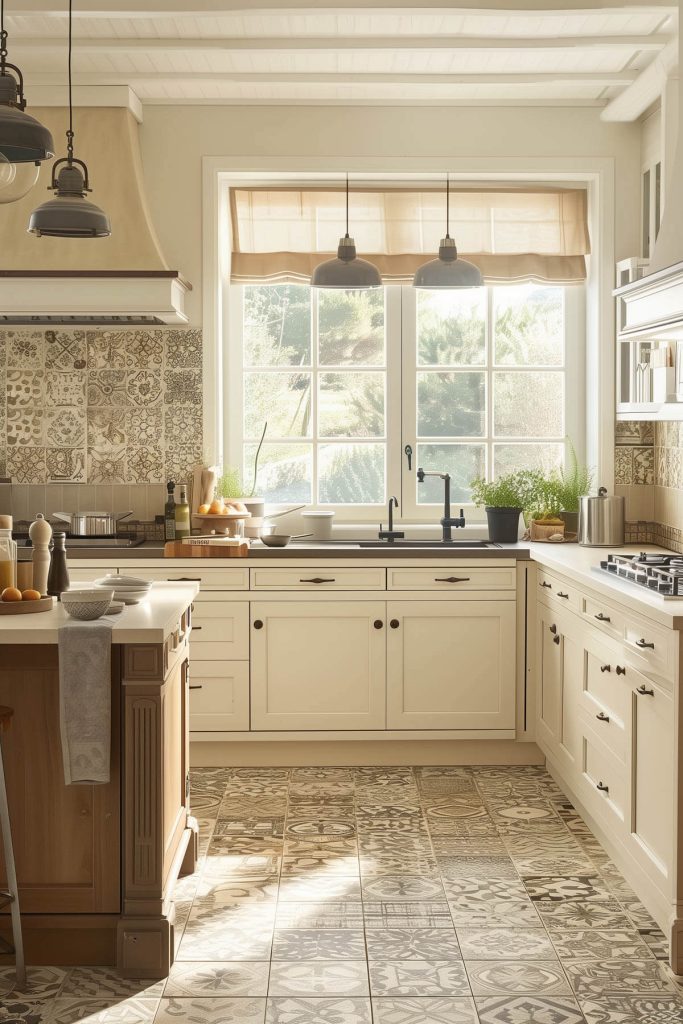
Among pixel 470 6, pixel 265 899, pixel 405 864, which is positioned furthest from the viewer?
pixel 470 6

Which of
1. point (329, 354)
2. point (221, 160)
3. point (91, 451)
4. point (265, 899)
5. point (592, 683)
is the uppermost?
point (221, 160)

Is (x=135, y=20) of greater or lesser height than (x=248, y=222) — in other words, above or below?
above

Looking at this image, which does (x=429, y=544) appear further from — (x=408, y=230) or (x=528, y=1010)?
(x=528, y=1010)

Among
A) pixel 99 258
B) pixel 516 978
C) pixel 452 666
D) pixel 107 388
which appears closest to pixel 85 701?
pixel 516 978

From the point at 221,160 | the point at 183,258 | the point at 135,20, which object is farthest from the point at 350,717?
the point at 135,20

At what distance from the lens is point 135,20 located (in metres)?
4.45

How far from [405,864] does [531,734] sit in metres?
1.33

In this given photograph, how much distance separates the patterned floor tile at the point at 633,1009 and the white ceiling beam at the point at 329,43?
12.1 feet

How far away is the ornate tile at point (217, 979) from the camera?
2898 mm

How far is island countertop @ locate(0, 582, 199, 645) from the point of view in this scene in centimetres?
288

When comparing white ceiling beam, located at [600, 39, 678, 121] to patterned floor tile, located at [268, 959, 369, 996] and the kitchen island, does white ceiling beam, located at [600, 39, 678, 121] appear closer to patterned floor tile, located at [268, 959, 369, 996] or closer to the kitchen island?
the kitchen island

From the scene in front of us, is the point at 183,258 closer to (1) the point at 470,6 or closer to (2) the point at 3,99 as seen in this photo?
(1) the point at 470,6

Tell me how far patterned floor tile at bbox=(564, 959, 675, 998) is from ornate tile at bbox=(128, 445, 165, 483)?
3238mm

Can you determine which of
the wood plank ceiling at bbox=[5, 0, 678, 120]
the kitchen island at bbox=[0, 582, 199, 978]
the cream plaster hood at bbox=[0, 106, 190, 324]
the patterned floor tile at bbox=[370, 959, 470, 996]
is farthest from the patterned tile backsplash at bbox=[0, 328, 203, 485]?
the patterned floor tile at bbox=[370, 959, 470, 996]
